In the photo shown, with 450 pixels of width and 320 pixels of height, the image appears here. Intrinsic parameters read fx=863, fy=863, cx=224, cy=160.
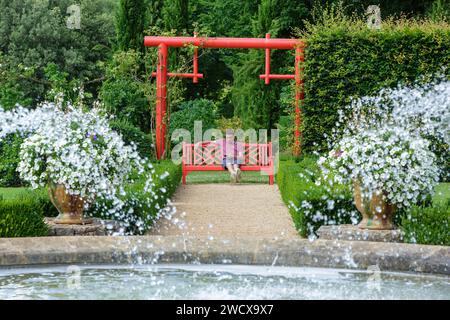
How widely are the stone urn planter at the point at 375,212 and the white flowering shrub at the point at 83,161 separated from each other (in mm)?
2101

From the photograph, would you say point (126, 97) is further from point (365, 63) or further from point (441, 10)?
point (441, 10)

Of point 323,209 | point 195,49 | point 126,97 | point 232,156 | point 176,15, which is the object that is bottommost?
point 323,209

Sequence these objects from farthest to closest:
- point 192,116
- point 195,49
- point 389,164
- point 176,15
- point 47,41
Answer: point 47,41 → point 176,15 → point 192,116 → point 195,49 → point 389,164

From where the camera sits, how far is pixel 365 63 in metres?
15.4

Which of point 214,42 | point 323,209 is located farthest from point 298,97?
point 323,209

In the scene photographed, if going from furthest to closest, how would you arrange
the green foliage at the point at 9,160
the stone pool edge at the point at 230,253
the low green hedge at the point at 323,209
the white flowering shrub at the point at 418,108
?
the white flowering shrub at the point at 418,108 < the green foliage at the point at 9,160 < the low green hedge at the point at 323,209 < the stone pool edge at the point at 230,253

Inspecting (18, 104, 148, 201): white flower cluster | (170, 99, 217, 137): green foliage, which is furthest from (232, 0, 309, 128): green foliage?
(18, 104, 148, 201): white flower cluster

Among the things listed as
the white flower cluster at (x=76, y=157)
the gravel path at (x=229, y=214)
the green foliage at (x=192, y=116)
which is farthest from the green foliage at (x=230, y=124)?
the white flower cluster at (x=76, y=157)

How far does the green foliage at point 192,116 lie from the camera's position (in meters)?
18.2

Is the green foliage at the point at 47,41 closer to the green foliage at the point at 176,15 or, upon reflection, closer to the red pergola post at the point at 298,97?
the green foliage at the point at 176,15

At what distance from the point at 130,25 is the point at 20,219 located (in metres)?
15.4

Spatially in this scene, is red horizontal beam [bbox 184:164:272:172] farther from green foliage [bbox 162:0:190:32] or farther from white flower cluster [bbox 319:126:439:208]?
white flower cluster [bbox 319:126:439:208]

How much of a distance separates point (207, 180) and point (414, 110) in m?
4.20

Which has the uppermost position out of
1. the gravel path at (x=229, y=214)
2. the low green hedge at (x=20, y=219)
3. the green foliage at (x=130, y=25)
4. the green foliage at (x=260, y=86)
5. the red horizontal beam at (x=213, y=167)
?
the green foliage at (x=130, y=25)
